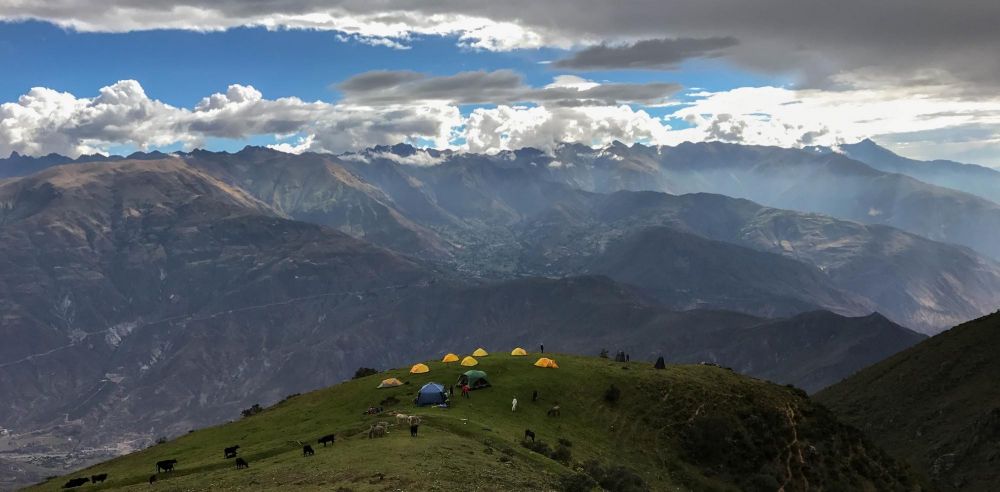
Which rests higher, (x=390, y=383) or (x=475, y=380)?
(x=475, y=380)

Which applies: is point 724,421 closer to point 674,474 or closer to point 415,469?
point 674,474

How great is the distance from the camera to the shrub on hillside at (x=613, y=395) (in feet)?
306

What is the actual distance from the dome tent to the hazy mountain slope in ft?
239

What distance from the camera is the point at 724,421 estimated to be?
297ft

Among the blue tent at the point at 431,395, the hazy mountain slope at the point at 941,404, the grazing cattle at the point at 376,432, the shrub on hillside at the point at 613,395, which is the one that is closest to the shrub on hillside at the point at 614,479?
the grazing cattle at the point at 376,432

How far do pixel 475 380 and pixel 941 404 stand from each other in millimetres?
96915

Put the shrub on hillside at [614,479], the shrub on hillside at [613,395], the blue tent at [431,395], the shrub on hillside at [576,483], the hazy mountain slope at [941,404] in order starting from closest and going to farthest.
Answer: the shrub on hillside at [576,483], the shrub on hillside at [614,479], the blue tent at [431,395], the shrub on hillside at [613,395], the hazy mountain slope at [941,404]

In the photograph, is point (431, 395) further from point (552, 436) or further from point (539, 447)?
point (539, 447)

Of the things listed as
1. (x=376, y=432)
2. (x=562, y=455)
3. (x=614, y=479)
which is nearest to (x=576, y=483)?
(x=614, y=479)

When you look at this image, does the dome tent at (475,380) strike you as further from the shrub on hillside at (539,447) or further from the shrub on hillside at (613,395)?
the shrub on hillside at (539,447)

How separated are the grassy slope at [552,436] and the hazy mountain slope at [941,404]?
31.0m

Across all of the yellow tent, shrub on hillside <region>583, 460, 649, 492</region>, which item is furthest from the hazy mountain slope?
the yellow tent

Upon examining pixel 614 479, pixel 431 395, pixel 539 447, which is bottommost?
pixel 614 479

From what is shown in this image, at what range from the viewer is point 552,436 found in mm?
79625
